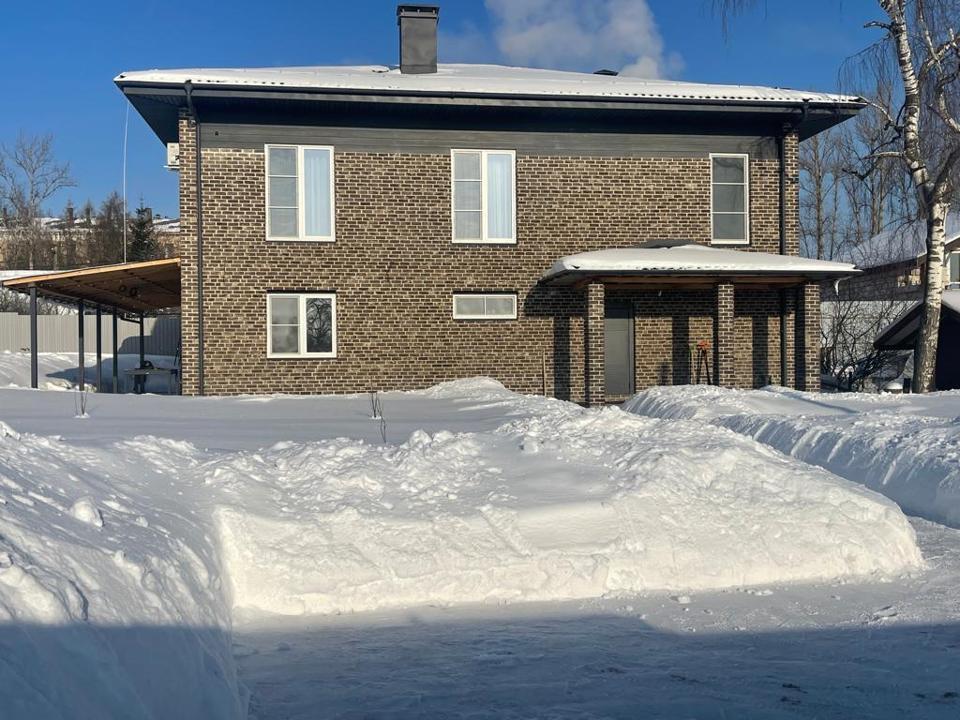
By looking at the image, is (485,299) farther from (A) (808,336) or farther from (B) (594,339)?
(A) (808,336)

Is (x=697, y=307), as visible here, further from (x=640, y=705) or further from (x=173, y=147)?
(x=640, y=705)

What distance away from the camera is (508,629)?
467 cm

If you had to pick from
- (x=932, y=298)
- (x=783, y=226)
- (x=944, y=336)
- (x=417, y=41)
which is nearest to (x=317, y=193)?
(x=417, y=41)

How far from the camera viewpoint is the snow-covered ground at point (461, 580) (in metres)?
3.37

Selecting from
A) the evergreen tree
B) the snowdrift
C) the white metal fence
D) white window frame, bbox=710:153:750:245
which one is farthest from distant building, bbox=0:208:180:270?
the snowdrift

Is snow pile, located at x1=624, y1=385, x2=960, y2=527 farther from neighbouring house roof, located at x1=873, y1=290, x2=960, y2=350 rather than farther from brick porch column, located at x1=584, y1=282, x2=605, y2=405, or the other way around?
neighbouring house roof, located at x1=873, y1=290, x2=960, y2=350

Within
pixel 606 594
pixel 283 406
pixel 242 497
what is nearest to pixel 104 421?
pixel 283 406

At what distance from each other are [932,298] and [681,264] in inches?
239

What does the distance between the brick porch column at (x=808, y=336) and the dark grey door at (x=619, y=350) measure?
3333mm

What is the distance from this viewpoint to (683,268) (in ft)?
48.8

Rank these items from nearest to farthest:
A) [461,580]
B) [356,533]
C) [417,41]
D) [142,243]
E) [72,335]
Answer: [461,580] → [356,533] → [417,41] → [72,335] → [142,243]

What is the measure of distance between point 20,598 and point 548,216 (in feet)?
48.1

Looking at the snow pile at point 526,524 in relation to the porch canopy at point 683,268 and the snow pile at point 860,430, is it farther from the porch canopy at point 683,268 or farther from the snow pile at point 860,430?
the porch canopy at point 683,268

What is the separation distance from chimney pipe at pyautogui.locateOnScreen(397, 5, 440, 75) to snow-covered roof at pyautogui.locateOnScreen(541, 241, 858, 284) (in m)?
5.73
